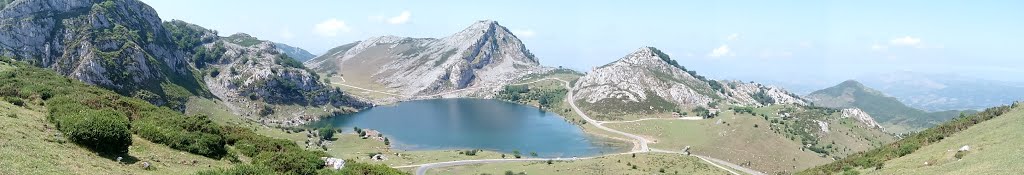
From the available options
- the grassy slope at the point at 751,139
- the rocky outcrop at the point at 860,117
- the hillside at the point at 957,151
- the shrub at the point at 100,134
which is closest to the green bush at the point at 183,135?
the shrub at the point at 100,134

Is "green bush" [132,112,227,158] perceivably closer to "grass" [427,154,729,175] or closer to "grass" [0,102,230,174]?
"grass" [0,102,230,174]

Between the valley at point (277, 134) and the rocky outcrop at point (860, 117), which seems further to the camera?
the rocky outcrop at point (860, 117)

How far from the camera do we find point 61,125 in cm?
4388

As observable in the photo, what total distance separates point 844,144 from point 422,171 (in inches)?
5113

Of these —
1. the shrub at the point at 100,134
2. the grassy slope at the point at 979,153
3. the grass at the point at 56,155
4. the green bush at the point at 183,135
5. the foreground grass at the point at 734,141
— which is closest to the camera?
the grass at the point at 56,155

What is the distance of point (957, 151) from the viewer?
4775 cm

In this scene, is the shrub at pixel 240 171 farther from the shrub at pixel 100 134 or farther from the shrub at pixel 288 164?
the shrub at pixel 100 134

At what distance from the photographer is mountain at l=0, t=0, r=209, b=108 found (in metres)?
145

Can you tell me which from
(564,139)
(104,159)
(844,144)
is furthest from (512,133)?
(104,159)

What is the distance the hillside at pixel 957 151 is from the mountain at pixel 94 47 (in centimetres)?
15532

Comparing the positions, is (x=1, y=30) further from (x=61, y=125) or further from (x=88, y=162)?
(x=88, y=162)

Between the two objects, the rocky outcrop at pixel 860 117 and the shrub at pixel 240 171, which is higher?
the rocky outcrop at pixel 860 117

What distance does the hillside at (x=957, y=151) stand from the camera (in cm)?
4116

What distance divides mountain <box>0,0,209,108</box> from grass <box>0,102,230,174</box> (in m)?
112
